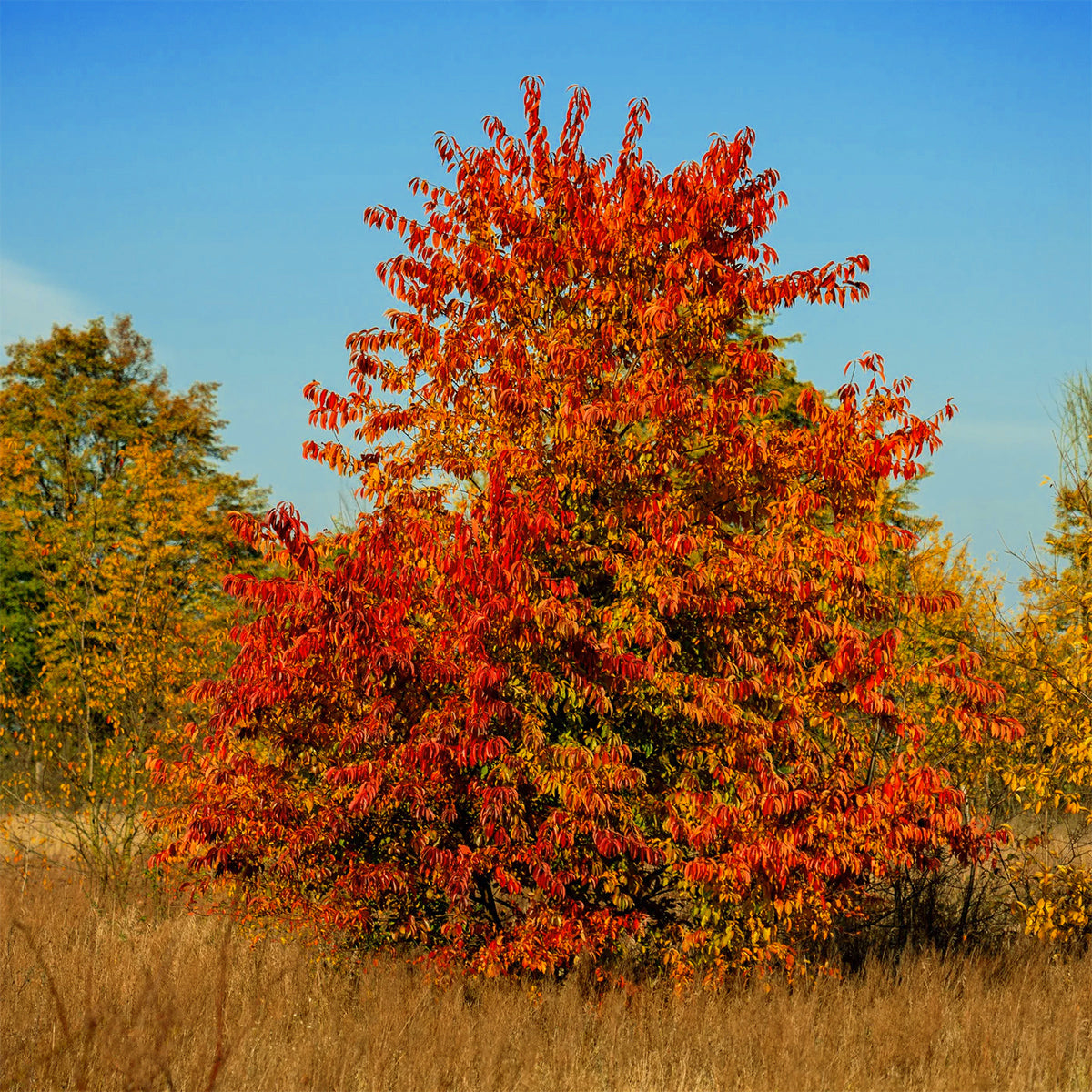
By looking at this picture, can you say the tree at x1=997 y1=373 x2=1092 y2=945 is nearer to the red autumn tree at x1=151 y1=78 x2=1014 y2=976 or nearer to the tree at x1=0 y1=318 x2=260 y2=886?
the red autumn tree at x1=151 y1=78 x2=1014 y2=976

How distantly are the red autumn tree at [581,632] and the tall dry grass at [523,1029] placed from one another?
0.41 m

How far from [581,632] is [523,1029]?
9.28 feet

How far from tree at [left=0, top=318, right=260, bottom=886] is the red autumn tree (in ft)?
12.9

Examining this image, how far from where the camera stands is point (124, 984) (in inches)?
333

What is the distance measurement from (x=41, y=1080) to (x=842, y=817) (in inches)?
208

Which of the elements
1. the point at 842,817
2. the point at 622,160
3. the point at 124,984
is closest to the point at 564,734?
the point at 842,817

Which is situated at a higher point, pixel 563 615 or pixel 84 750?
pixel 563 615

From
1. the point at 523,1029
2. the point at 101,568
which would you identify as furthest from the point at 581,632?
the point at 101,568

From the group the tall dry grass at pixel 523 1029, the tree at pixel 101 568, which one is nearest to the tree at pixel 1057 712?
the tall dry grass at pixel 523 1029

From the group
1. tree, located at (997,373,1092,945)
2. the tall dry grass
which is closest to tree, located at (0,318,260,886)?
the tall dry grass

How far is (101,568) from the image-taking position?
14617 millimetres

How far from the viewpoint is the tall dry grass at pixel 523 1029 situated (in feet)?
21.7

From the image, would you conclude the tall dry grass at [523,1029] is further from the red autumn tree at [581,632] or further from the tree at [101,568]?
the tree at [101,568]

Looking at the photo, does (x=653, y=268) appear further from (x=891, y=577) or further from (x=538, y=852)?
(x=891, y=577)
